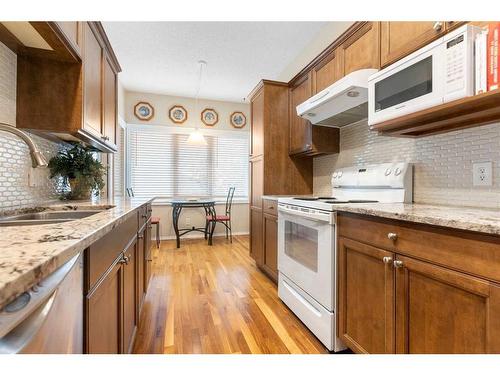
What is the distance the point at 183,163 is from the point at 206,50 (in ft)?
7.14

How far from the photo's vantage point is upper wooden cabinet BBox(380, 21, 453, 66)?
1.22 m

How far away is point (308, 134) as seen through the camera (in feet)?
8.14

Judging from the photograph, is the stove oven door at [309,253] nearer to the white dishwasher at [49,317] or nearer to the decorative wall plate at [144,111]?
the white dishwasher at [49,317]

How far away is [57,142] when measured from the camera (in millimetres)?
1933

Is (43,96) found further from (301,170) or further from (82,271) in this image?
(301,170)

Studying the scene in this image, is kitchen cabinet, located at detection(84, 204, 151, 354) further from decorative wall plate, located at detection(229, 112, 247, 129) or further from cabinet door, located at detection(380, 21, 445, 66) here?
decorative wall plate, located at detection(229, 112, 247, 129)

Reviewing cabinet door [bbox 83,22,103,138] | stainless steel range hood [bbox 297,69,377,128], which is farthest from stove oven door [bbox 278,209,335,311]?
cabinet door [bbox 83,22,103,138]

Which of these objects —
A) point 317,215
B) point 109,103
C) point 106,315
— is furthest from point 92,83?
point 317,215

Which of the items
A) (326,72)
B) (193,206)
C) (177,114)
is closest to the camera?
(326,72)

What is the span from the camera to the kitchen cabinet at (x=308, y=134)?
244 cm

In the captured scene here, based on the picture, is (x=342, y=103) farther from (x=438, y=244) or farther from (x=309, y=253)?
(x=438, y=244)

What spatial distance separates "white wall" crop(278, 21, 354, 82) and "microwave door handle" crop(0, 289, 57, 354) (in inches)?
101
